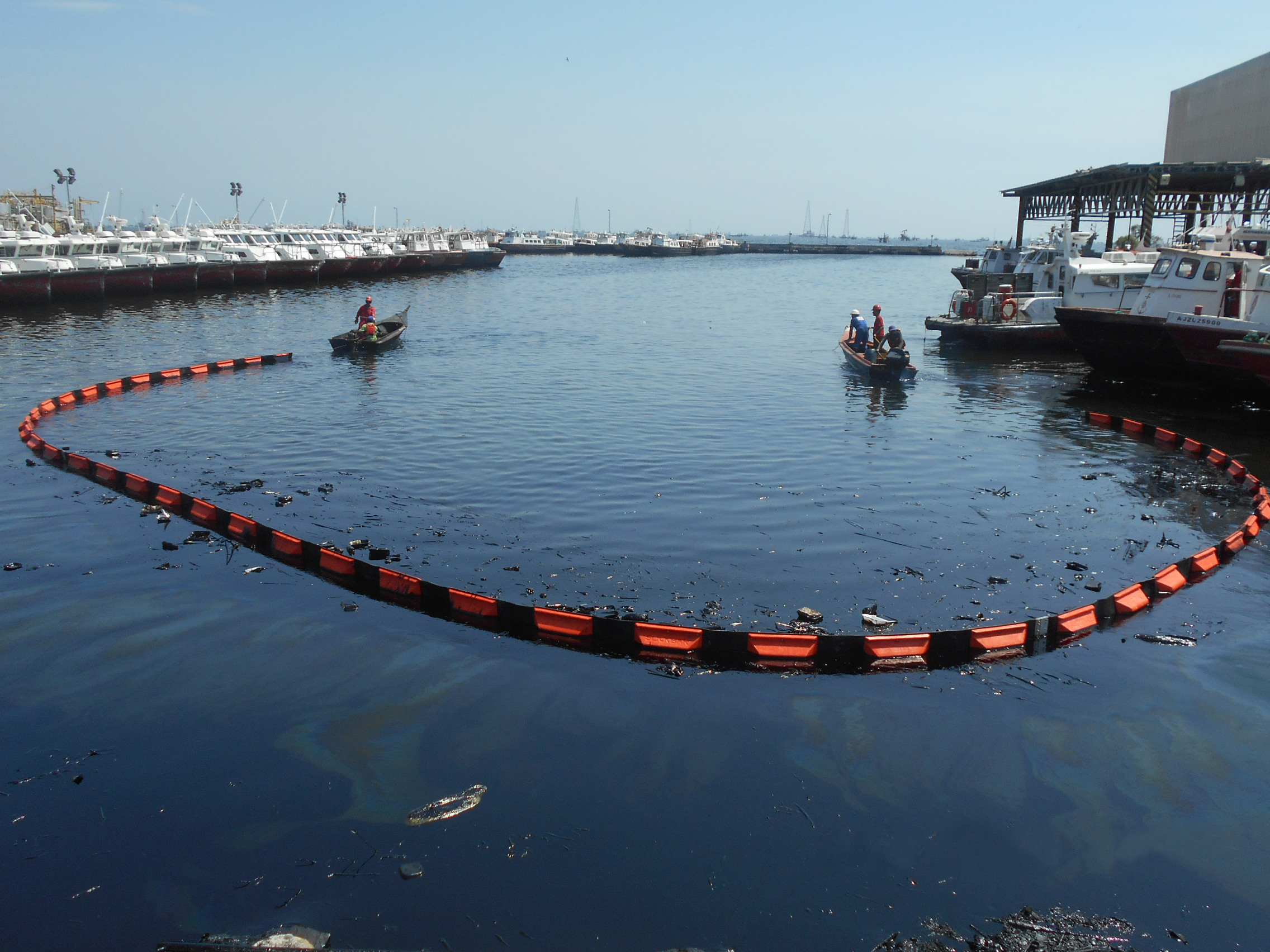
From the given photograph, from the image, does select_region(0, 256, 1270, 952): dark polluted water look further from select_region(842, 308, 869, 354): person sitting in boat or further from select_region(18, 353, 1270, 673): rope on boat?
select_region(842, 308, 869, 354): person sitting in boat

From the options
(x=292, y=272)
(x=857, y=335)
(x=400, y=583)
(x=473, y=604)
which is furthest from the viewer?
(x=292, y=272)

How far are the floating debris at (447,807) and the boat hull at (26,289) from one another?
168ft

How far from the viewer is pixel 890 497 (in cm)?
1642

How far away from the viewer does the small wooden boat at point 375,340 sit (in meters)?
34.3

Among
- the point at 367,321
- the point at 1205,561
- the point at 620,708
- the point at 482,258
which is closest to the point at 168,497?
the point at 620,708

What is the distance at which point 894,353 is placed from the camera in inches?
1104

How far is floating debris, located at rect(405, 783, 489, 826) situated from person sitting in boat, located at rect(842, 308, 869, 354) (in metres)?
25.7

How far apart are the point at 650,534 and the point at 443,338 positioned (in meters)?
30.3

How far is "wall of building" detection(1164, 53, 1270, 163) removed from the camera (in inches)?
1973

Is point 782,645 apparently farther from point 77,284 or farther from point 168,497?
point 77,284

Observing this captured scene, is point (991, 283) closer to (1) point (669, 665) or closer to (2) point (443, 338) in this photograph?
(2) point (443, 338)

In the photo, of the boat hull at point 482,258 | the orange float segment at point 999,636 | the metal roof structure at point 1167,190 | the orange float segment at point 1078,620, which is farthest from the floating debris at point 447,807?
the boat hull at point 482,258

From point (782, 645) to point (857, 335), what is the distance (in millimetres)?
23022

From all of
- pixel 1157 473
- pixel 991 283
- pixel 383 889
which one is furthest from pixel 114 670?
pixel 991 283
